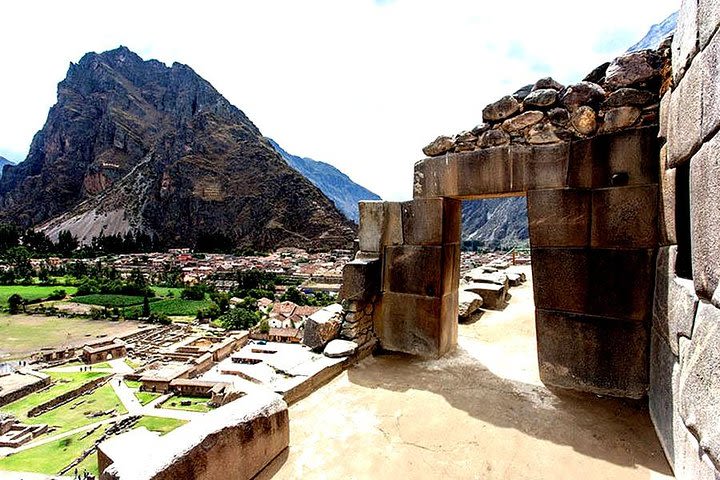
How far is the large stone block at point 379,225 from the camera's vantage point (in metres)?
4.84

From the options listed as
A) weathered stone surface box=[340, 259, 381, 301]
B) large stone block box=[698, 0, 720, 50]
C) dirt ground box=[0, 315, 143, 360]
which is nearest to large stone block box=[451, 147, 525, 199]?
weathered stone surface box=[340, 259, 381, 301]

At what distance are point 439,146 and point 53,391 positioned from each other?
104ft

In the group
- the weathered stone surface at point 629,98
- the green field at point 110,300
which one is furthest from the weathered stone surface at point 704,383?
the green field at point 110,300

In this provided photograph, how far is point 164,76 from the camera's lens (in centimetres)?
13350

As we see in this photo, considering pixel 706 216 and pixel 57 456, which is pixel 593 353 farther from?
pixel 57 456

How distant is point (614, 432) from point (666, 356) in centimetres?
74

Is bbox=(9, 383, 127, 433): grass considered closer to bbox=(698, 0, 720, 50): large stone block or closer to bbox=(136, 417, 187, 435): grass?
bbox=(136, 417, 187, 435): grass

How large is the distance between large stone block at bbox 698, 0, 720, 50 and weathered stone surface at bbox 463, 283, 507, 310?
5.76m

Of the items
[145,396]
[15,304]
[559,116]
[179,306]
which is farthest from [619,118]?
[15,304]

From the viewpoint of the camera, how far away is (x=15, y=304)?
147 feet

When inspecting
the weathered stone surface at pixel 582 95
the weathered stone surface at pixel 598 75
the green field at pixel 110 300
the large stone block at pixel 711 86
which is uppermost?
the weathered stone surface at pixel 598 75

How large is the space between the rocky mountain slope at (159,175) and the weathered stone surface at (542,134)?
85.6 m

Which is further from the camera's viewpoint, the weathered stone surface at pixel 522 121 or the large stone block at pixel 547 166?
the weathered stone surface at pixel 522 121

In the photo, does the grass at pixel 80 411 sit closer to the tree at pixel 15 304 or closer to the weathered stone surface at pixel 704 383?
the weathered stone surface at pixel 704 383
